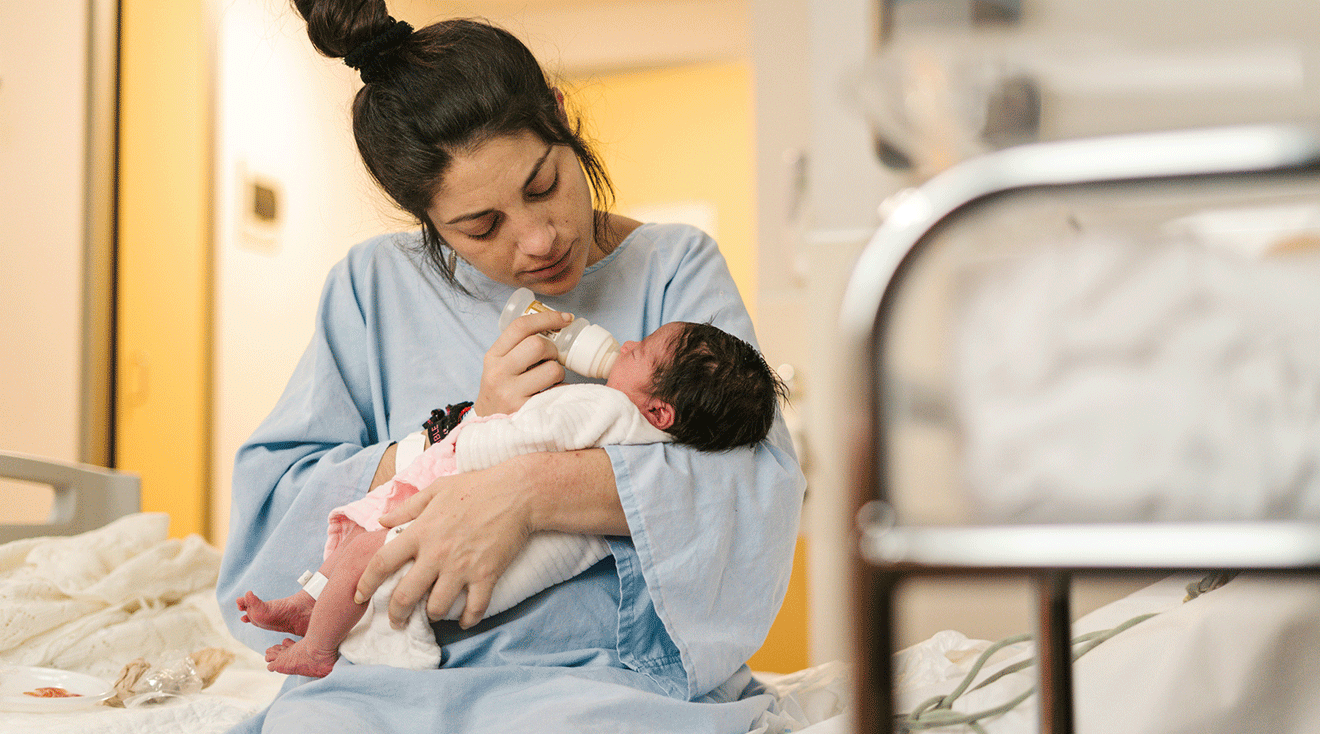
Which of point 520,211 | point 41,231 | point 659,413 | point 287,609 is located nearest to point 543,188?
point 520,211

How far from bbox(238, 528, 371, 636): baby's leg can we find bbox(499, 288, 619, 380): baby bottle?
0.30 meters

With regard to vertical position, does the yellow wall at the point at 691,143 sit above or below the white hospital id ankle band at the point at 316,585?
above

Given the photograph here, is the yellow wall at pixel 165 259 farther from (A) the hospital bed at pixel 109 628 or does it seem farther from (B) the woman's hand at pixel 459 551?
(B) the woman's hand at pixel 459 551

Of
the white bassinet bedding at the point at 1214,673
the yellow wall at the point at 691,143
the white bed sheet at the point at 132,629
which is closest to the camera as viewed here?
the white bassinet bedding at the point at 1214,673

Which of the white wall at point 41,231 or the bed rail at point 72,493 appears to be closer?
the bed rail at point 72,493

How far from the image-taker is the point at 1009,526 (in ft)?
1.63

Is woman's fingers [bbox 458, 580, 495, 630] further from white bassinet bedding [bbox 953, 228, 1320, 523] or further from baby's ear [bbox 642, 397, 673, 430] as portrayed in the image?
A: white bassinet bedding [bbox 953, 228, 1320, 523]

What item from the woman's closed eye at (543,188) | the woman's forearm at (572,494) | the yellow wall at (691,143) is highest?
the yellow wall at (691,143)

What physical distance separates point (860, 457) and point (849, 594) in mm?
77

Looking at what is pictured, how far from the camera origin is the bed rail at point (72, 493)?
1.71m

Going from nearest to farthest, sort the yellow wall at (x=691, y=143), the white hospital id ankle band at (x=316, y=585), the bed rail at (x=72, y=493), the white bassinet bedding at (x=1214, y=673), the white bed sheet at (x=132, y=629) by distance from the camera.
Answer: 1. the white bassinet bedding at (x=1214, y=673)
2. the white hospital id ankle band at (x=316, y=585)
3. the white bed sheet at (x=132, y=629)
4. the bed rail at (x=72, y=493)
5. the yellow wall at (x=691, y=143)

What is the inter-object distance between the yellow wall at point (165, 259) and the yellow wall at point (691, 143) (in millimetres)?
2165

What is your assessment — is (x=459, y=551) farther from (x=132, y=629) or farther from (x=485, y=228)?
(x=132, y=629)

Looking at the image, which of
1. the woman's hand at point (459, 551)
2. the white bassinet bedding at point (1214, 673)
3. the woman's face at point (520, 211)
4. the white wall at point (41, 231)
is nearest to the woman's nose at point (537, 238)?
the woman's face at point (520, 211)
